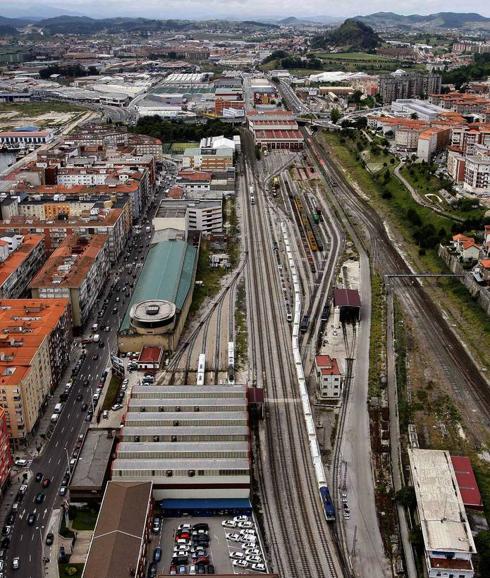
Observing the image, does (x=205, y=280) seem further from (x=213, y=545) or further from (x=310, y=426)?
(x=213, y=545)

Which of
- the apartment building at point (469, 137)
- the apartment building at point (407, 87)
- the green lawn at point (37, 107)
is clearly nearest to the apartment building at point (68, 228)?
A: the apartment building at point (469, 137)

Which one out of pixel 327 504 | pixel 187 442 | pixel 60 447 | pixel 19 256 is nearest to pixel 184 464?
pixel 187 442

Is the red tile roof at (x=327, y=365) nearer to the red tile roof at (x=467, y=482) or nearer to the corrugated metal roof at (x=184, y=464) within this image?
the red tile roof at (x=467, y=482)

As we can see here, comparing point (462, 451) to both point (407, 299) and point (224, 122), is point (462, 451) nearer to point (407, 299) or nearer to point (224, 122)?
point (407, 299)

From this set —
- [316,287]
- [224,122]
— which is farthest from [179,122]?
[316,287]

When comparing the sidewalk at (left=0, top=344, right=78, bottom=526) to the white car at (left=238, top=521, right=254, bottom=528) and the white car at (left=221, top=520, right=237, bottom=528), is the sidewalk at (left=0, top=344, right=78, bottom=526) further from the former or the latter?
the white car at (left=238, top=521, right=254, bottom=528)

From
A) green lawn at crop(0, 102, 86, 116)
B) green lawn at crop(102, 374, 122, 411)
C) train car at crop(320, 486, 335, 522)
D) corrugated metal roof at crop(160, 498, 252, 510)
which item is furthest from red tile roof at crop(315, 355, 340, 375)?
green lawn at crop(0, 102, 86, 116)
